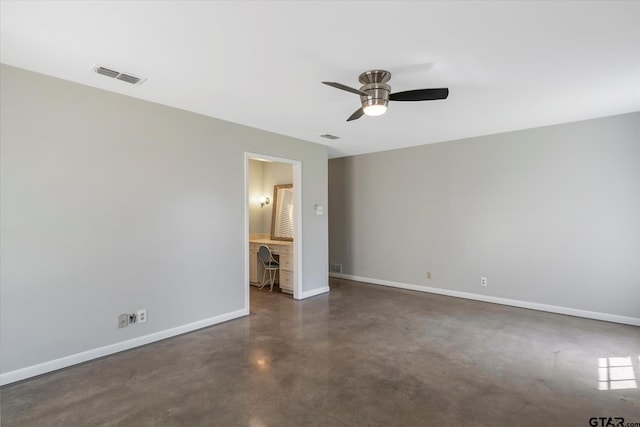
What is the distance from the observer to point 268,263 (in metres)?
5.89

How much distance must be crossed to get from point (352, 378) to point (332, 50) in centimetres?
267

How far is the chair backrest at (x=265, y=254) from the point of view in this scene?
561 centimetres

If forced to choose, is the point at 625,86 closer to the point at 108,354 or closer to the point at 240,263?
the point at 240,263

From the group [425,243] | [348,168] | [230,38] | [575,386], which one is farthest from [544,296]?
[230,38]

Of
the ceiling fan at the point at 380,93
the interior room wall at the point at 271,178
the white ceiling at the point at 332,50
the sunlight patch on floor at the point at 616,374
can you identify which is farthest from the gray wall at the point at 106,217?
the sunlight patch on floor at the point at 616,374

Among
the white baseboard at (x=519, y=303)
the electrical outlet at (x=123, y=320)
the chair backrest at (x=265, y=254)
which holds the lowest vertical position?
the white baseboard at (x=519, y=303)

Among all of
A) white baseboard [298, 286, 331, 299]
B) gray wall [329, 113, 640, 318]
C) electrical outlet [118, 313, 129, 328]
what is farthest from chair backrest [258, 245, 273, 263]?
electrical outlet [118, 313, 129, 328]

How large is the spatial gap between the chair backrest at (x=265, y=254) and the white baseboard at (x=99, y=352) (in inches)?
61.8

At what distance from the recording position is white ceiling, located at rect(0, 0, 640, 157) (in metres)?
1.96

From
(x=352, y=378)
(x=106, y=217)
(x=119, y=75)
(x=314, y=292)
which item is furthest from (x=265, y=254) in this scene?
(x=119, y=75)

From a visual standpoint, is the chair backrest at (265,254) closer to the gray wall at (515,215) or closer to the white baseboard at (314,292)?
the white baseboard at (314,292)

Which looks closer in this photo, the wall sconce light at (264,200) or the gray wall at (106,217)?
the gray wall at (106,217)

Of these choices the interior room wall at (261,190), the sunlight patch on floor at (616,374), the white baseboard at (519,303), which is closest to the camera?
the sunlight patch on floor at (616,374)

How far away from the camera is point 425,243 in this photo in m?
5.67
